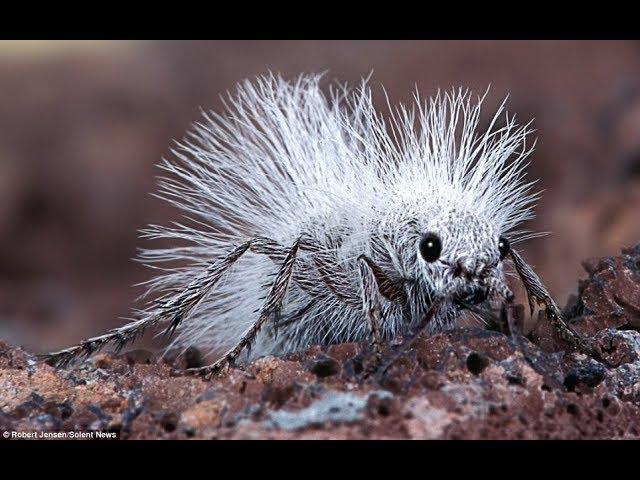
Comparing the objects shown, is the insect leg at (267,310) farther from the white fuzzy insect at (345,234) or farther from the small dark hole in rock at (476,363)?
the small dark hole in rock at (476,363)

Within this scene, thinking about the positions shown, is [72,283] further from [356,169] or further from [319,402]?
[319,402]

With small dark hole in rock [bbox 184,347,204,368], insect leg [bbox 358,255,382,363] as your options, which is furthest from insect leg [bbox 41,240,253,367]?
insect leg [bbox 358,255,382,363]

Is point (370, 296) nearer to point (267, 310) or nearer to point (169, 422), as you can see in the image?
point (267, 310)

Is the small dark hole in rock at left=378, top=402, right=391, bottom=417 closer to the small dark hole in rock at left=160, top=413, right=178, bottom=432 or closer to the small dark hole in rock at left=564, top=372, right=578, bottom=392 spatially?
the small dark hole in rock at left=160, top=413, right=178, bottom=432

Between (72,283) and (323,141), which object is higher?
(323,141)

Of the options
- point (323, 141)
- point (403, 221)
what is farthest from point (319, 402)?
point (323, 141)

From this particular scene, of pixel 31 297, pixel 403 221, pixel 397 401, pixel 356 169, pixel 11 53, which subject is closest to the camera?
pixel 397 401

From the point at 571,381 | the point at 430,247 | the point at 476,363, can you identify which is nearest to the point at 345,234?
the point at 430,247
